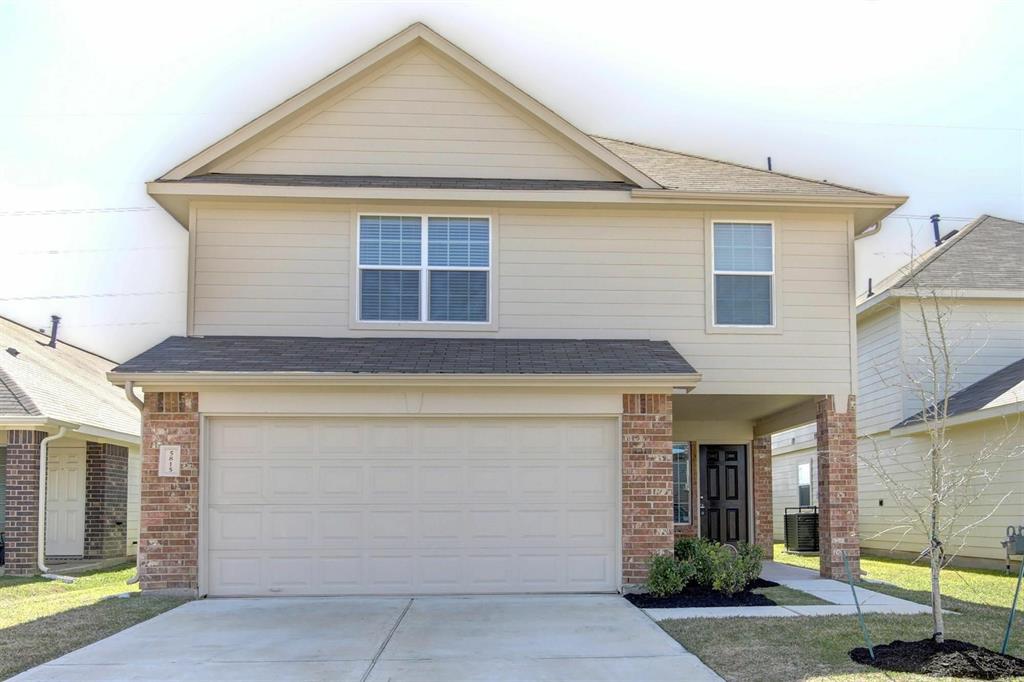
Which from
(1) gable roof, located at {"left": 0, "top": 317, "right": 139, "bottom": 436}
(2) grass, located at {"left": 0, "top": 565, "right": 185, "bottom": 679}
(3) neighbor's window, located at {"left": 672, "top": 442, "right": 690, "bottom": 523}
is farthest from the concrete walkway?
(1) gable roof, located at {"left": 0, "top": 317, "right": 139, "bottom": 436}

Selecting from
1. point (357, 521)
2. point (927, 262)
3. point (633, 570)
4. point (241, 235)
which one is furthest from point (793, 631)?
point (927, 262)

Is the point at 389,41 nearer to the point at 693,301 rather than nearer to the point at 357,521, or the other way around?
the point at 693,301

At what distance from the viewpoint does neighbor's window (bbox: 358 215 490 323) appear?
539 inches

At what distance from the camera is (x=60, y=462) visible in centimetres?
1794

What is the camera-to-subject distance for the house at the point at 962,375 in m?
15.6

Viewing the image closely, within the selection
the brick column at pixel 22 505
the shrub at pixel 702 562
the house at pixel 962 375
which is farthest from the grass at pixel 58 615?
the house at pixel 962 375

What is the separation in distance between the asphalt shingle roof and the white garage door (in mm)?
736

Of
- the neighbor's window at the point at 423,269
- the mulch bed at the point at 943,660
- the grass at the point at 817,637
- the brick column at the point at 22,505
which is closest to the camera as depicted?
the mulch bed at the point at 943,660

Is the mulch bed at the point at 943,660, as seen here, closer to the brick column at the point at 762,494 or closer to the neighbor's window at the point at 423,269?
the neighbor's window at the point at 423,269

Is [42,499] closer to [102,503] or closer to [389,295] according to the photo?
[102,503]

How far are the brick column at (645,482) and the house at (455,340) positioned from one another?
3cm

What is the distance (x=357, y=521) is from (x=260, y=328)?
3.17 meters

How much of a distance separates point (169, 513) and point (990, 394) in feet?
42.1

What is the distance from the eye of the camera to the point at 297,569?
12.2 meters
